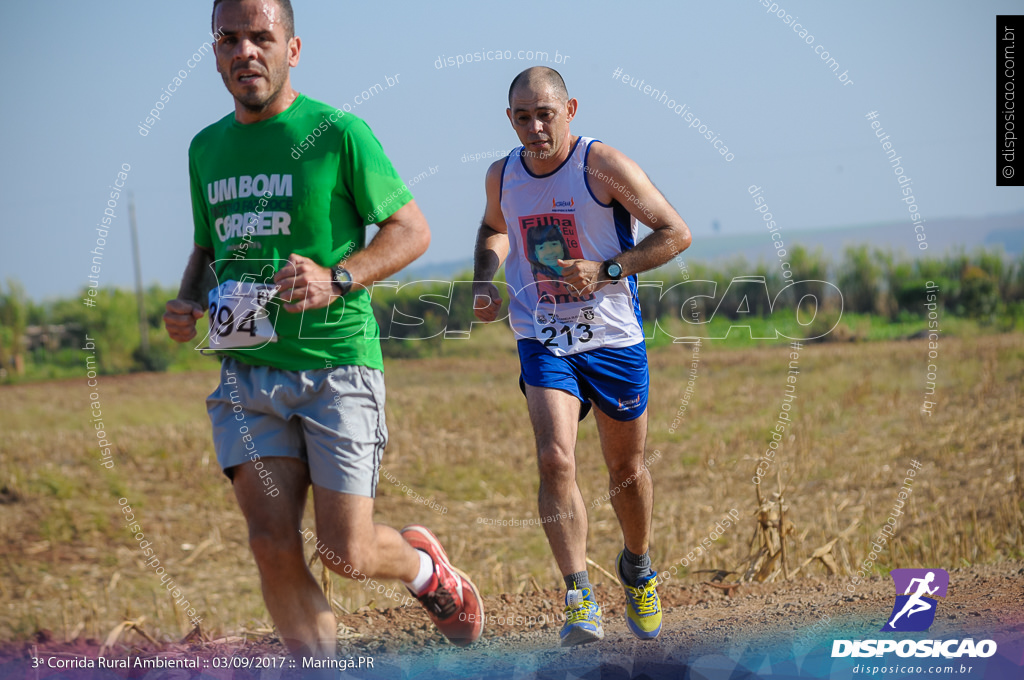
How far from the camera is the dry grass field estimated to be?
22.2 feet

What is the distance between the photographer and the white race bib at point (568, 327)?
4141 millimetres

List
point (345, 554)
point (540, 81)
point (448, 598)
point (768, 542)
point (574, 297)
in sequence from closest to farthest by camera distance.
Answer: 1. point (345, 554)
2. point (448, 598)
3. point (540, 81)
4. point (574, 297)
5. point (768, 542)

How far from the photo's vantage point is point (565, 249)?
414 cm

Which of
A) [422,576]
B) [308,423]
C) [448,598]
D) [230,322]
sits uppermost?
[230,322]

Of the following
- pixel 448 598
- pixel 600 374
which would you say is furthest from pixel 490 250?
pixel 448 598

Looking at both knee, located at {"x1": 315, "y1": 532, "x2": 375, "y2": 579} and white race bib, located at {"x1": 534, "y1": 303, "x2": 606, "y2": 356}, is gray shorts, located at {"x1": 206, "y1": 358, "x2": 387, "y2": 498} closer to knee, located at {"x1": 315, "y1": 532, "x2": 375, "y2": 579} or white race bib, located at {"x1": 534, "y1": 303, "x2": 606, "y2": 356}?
knee, located at {"x1": 315, "y1": 532, "x2": 375, "y2": 579}

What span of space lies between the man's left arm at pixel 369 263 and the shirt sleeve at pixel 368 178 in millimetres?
47

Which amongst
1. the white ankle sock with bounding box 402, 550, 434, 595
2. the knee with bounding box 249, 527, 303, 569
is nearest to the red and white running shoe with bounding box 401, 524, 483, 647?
the white ankle sock with bounding box 402, 550, 434, 595

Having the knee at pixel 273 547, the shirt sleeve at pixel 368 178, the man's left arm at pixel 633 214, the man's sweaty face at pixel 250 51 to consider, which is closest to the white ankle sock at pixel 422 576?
the knee at pixel 273 547

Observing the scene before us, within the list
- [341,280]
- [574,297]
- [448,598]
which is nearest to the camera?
[341,280]

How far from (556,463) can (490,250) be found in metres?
1.10

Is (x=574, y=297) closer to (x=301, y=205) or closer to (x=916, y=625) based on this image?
(x=301, y=205)

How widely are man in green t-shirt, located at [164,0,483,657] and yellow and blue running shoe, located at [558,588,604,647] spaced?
3.36ft

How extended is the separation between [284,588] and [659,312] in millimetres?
17570
